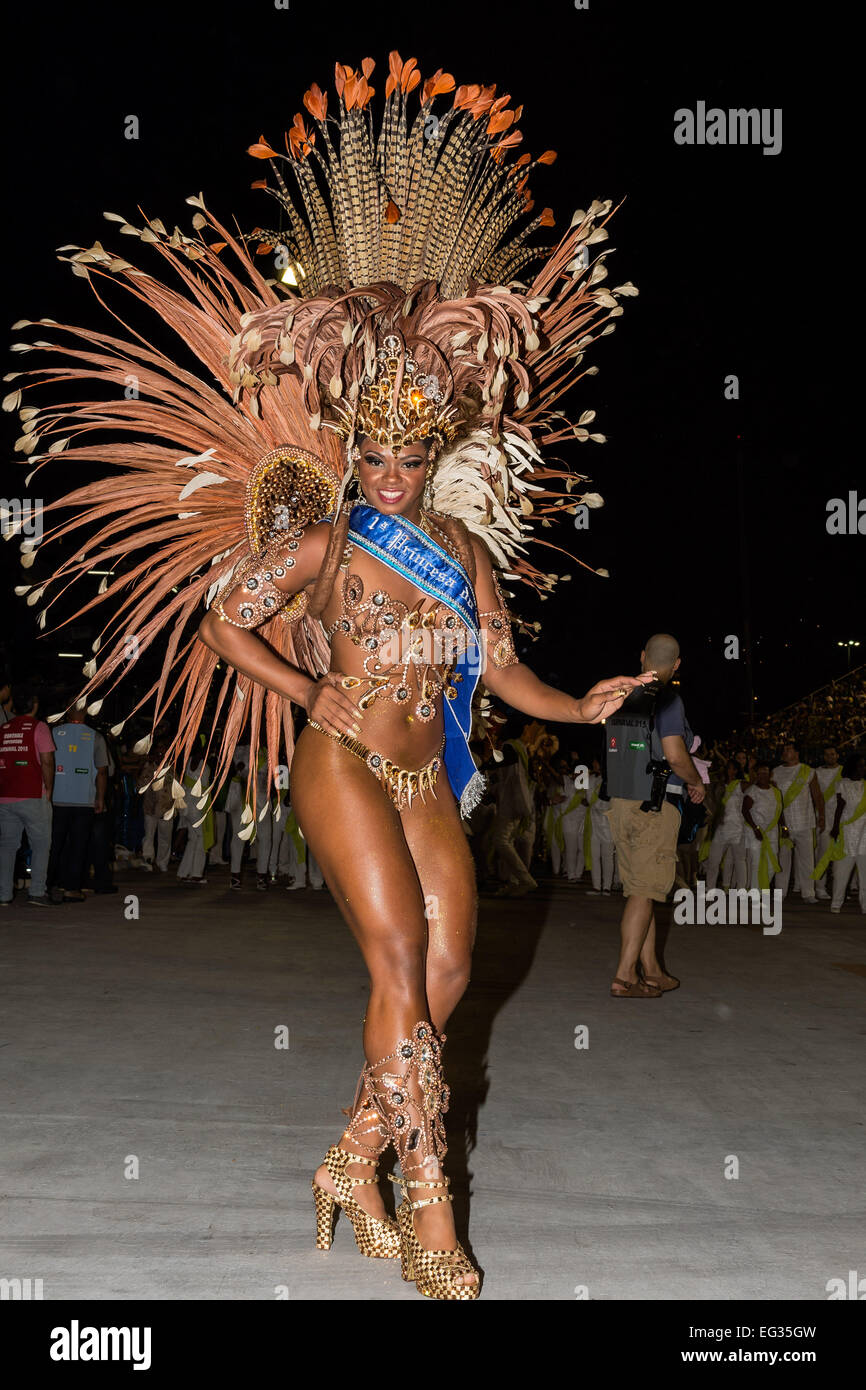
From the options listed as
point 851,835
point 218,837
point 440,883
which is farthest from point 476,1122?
point 218,837

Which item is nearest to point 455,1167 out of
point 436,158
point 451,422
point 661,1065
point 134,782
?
point 661,1065

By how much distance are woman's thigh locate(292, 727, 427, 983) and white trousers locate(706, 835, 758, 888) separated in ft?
37.9

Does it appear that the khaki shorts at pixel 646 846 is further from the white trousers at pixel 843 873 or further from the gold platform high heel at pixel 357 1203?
the white trousers at pixel 843 873

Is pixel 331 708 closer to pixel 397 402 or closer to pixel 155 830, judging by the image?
pixel 397 402

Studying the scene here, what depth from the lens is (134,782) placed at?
1894 centimetres

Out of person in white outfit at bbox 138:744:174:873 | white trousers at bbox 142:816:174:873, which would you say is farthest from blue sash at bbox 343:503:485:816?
white trousers at bbox 142:816:174:873

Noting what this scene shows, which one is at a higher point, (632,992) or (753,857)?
(632,992)

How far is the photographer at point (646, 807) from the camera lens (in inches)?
294

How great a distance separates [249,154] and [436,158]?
0.55 meters

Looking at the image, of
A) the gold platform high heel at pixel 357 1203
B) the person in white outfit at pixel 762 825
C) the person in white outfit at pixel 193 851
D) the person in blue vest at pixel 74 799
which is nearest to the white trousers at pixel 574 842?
the person in white outfit at pixel 762 825

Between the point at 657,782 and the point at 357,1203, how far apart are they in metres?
4.74

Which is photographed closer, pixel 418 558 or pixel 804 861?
pixel 418 558

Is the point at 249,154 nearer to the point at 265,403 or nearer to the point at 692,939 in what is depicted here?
the point at 265,403

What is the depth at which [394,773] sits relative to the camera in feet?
11.4
